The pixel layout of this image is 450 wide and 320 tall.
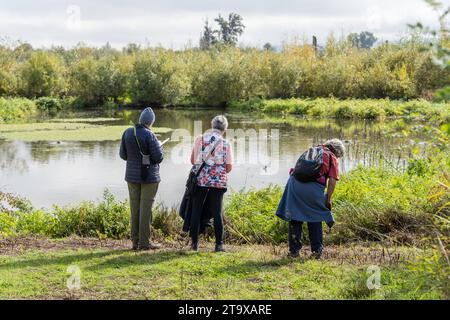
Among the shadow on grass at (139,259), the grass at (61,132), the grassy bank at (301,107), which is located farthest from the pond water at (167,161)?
the grassy bank at (301,107)

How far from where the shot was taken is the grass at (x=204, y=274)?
17.1 ft

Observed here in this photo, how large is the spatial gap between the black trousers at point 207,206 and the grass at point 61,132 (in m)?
17.3

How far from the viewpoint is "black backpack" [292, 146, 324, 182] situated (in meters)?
6.59

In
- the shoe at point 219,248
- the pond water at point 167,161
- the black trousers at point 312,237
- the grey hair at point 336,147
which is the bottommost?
the pond water at point 167,161

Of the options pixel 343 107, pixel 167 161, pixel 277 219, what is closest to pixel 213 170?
pixel 277 219

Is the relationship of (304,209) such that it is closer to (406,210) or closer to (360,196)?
(406,210)

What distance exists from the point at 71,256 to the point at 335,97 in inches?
1493

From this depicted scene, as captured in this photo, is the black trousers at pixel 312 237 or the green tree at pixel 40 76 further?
the green tree at pixel 40 76

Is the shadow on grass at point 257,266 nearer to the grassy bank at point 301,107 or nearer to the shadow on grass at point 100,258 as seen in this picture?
the shadow on grass at point 100,258

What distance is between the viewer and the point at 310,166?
21.6ft

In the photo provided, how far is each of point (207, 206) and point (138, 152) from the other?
1.03 m

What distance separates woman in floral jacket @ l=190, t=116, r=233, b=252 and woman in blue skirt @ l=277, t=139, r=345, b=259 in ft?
2.62

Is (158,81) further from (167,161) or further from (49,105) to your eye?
(167,161)

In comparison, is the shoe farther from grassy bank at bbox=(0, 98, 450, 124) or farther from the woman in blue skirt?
grassy bank at bbox=(0, 98, 450, 124)
